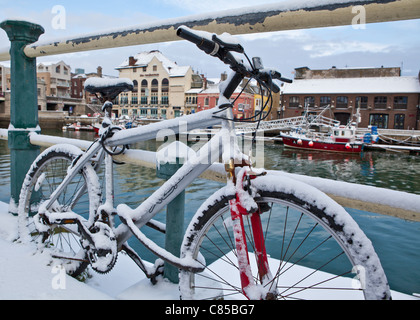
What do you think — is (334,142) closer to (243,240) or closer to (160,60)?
(243,240)

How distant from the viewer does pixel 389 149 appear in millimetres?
23969

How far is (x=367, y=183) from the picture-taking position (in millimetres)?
13469

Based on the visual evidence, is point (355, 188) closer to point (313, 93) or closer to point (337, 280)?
point (337, 280)

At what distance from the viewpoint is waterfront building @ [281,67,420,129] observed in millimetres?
33625

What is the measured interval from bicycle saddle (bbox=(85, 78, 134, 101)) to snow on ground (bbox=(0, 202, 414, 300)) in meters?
1.00

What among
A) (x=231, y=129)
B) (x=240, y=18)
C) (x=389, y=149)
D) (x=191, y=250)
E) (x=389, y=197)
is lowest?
(x=389, y=149)

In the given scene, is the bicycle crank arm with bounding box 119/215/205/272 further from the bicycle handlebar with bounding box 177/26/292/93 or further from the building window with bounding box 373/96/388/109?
the building window with bounding box 373/96/388/109

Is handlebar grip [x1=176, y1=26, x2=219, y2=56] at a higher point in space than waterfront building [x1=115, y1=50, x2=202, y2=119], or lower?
lower

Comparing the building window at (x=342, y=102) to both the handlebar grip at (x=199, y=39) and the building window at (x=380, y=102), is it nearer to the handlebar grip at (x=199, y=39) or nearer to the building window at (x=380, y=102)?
the building window at (x=380, y=102)

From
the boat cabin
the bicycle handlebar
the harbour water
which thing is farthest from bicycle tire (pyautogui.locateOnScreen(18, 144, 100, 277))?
the boat cabin

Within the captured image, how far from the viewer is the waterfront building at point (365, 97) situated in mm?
33625

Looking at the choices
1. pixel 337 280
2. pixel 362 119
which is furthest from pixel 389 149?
pixel 337 280

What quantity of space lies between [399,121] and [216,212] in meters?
38.2
